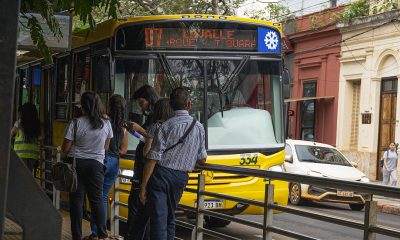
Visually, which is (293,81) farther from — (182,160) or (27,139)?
(182,160)

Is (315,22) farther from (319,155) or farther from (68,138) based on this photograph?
(68,138)

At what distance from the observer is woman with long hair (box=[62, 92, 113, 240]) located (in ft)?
25.4

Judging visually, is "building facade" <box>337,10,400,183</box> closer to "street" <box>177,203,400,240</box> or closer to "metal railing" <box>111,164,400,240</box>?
"street" <box>177,203,400,240</box>

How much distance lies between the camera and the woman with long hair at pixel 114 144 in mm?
8266

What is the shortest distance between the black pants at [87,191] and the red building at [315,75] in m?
23.0

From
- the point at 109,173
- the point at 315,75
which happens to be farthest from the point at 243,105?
the point at 315,75

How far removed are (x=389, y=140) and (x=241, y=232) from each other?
17.1 metres

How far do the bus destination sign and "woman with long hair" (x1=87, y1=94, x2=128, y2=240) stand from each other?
70.6 inches

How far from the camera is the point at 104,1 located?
5.21 metres

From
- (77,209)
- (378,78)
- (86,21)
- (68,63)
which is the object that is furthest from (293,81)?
(86,21)

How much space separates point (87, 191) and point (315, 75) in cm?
2507

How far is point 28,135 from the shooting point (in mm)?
11656

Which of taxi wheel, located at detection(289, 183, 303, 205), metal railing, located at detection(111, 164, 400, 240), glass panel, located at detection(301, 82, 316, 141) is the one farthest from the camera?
glass panel, located at detection(301, 82, 316, 141)

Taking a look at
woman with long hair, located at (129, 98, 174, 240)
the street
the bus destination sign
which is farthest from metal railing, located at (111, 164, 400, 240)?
the bus destination sign
